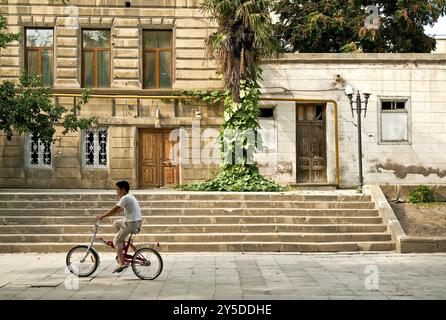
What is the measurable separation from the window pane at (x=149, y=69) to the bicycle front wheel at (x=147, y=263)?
12827 millimetres

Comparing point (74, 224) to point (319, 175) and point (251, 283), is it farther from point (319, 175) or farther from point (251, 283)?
point (319, 175)

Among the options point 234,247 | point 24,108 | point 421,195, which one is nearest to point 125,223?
point 234,247

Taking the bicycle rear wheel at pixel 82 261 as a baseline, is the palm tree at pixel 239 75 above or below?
above

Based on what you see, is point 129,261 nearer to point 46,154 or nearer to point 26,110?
point 26,110

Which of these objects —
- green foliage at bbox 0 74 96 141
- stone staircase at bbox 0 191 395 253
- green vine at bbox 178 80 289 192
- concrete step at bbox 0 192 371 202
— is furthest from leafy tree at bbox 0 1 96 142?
green vine at bbox 178 80 289 192

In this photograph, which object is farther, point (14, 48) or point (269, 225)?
point (14, 48)

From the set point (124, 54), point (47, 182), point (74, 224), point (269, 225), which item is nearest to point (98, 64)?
point (124, 54)

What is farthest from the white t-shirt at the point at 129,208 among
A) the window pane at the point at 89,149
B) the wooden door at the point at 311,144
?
the wooden door at the point at 311,144

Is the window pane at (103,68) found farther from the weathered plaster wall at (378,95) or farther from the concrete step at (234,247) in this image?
the concrete step at (234,247)

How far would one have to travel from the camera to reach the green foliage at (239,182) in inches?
723

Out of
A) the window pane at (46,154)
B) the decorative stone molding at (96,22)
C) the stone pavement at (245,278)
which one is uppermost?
the decorative stone molding at (96,22)

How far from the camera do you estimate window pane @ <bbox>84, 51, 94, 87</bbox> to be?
2228 centimetres
